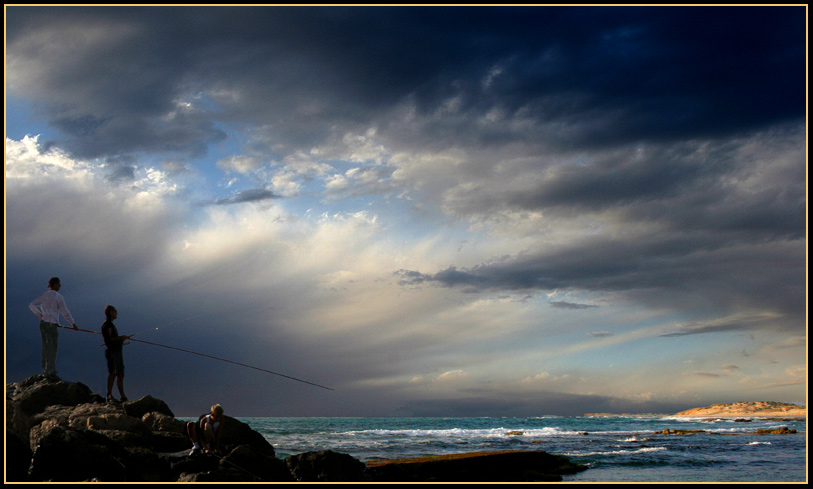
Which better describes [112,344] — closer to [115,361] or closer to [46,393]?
[115,361]

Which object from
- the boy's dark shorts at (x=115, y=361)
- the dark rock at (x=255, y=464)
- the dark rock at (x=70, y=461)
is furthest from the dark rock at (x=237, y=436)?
the dark rock at (x=70, y=461)

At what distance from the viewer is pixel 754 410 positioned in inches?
3558

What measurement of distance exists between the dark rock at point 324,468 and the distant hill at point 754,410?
291ft

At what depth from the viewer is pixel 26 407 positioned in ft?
40.7

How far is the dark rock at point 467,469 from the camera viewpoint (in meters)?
14.2

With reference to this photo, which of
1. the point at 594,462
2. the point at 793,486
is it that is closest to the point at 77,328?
the point at 793,486

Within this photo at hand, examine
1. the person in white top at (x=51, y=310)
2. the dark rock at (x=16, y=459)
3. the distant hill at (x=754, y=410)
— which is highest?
the person in white top at (x=51, y=310)

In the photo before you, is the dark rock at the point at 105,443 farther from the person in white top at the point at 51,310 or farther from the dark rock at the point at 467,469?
the dark rock at the point at 467,469

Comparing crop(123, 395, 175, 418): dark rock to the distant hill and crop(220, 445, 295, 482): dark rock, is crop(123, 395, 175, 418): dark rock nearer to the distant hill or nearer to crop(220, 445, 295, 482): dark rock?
crop(220, 445, 295, 482): dark rock

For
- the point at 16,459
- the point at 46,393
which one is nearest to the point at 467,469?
the point at 16,459

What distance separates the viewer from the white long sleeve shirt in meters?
12.4

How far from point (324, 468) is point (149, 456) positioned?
3.99 m

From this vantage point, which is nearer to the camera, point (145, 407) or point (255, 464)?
point (255, 464)

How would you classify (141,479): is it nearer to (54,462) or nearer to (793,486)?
(54,462)
